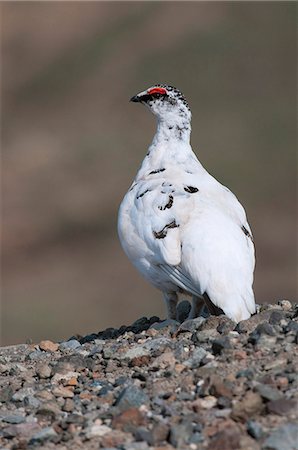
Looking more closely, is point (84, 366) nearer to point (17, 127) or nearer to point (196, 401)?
point (196, 401)

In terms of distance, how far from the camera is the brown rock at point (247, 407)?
5.86m

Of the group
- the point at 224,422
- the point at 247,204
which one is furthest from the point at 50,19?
the point at 224,422

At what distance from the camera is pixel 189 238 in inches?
318

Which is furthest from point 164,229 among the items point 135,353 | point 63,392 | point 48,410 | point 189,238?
point 48,410

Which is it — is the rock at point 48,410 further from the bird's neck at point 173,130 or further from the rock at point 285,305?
the bird's neck at point 173,130

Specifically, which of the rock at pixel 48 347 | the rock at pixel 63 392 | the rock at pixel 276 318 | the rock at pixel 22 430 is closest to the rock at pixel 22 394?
the rock at pixel 63 392

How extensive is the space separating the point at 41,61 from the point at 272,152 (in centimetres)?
1213

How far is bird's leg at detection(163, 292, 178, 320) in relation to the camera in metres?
8.68

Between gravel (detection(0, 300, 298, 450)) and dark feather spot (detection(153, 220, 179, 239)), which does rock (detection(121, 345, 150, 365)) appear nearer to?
gravel (detection(0, 300, 298, 450))

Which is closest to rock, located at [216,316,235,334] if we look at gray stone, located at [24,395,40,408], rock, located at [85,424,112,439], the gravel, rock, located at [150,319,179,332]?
the gravel

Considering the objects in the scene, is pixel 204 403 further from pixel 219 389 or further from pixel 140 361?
pixel 140 361

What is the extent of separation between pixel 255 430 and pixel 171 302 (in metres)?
3.07

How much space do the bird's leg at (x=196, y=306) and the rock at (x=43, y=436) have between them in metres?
2.48

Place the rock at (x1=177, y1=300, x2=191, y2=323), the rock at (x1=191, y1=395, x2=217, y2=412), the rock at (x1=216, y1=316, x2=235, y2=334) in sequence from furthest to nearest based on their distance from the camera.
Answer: the rock at (x1=177, y1=300, x2=191, y2=323) < the rock at (x1=216, y1=316, x2=235, y2=334) < the rock at (x1=191, y1=395, x2=217, y2=412)
